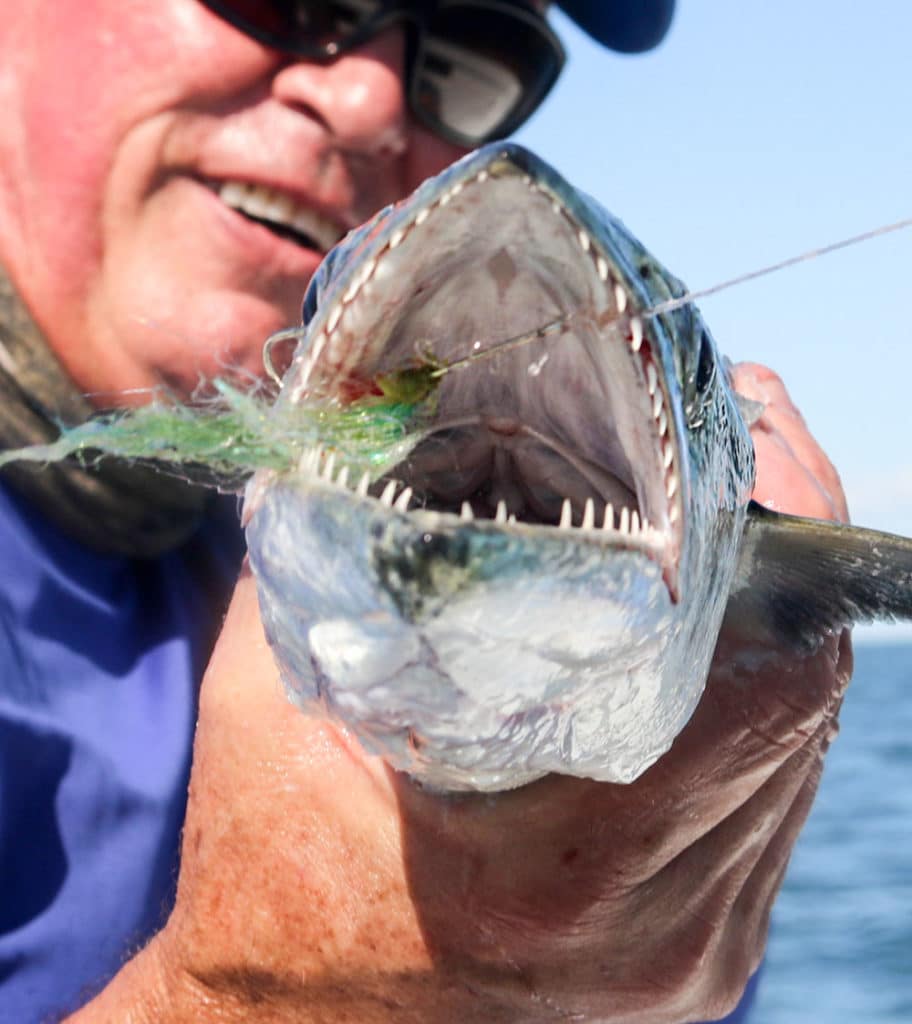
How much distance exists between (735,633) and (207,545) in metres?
1.83

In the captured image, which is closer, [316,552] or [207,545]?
[316,552]

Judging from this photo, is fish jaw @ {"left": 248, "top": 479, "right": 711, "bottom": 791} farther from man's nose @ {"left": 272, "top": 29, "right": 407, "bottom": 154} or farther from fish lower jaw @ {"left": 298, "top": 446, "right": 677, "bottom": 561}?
man's nose @ {"left": 272, "top": 29, "right": 407, "bottom": 154}

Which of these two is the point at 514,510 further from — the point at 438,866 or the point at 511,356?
the point at 438,866

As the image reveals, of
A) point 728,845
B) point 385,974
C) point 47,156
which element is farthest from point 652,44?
point 385,974

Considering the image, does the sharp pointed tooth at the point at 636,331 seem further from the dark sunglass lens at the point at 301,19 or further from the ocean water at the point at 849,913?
the ocean water at the point at 849,913

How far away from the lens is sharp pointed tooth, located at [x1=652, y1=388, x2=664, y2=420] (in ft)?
4.66

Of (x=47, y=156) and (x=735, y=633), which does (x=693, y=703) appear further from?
(x=47, y=156)

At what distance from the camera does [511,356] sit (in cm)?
170

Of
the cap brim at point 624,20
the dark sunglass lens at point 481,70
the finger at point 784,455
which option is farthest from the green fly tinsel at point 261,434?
the cap brim at point 624,20

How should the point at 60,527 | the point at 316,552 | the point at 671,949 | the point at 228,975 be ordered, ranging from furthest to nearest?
the point at 60,527
the point at 671,949
the point at 228,975
the point at 316,552

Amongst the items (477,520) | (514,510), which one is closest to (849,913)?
(514,510)

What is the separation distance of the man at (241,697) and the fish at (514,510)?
0.26 metres

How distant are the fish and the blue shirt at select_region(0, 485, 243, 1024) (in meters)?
1.22

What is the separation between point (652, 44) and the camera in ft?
13.2
